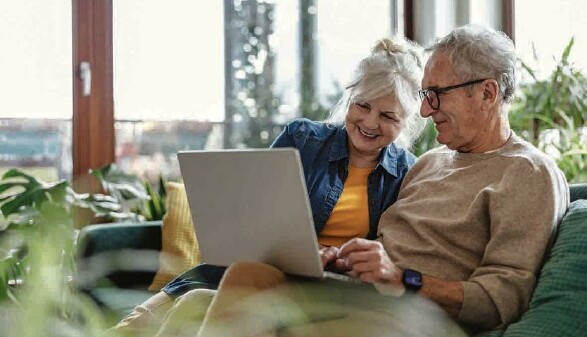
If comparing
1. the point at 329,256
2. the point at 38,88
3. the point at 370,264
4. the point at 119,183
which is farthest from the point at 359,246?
the point at 38,88

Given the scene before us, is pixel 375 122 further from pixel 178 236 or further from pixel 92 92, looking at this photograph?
pixel 92 92

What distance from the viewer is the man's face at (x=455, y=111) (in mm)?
2078

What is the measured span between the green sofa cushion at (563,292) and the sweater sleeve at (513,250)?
41 mm

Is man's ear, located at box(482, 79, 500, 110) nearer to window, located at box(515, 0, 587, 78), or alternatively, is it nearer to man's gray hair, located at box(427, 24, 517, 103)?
man's gray hair, located at box(427, 24, 517, 103)

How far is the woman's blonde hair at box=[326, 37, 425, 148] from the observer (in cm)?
235

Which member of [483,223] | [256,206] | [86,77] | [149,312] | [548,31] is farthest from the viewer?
[86,77]

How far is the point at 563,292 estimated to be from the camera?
168cm

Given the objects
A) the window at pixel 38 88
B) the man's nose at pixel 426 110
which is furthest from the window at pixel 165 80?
the man's nose at pixel 426 110

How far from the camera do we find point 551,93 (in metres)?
3.61

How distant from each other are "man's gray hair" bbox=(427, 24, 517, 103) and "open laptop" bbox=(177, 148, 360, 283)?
700 mm

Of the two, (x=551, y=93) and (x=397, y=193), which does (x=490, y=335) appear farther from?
(x=551, y=93)

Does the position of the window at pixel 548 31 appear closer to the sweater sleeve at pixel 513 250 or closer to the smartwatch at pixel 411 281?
the sweater sleeve at pixel 513 250

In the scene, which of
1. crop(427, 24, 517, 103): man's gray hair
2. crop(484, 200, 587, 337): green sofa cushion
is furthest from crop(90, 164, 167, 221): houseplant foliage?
crop(484, 200, 587, 337): green sofa cushion

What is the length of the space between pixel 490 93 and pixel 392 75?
1.18ft
